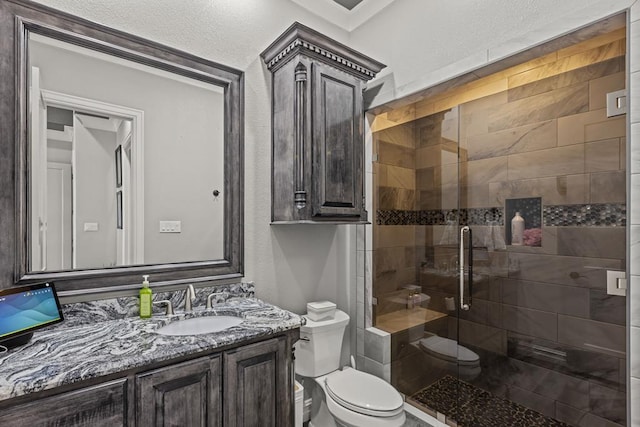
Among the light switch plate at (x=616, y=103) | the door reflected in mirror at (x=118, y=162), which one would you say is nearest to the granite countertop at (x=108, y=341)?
the door reflected in mirror at (x=118, y=162)

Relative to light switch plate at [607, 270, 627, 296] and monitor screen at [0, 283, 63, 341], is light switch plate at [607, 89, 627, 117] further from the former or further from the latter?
monitor screen at [0, 283, 63, 341]

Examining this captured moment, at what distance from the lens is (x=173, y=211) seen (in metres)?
1.74

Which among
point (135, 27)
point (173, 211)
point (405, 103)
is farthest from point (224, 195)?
point (405, 103)

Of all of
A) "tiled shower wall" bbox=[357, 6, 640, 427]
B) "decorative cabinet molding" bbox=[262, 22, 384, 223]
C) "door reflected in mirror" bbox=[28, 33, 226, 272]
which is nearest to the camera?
"tiled shower wall" bbox=[357, 6, 640, 427]

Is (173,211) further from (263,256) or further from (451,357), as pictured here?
(451,357)

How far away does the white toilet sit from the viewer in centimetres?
169

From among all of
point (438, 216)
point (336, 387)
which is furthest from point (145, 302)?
point (438, 216)

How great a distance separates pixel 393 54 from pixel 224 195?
1.48 m

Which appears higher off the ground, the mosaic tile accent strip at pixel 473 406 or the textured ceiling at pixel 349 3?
the textured ceiling at pixel 349 3

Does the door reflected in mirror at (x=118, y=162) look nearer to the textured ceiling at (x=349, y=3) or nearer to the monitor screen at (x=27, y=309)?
the monitor screen at (x=27, y=309)

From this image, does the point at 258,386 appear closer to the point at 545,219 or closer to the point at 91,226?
the point at 91,226

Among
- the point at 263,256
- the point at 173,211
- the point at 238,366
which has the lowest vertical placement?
the point at 238,366

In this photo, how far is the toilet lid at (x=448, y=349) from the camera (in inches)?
94.3

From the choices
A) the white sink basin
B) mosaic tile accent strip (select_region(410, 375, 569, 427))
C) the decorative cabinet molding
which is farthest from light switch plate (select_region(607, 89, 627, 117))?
the white sink basin
